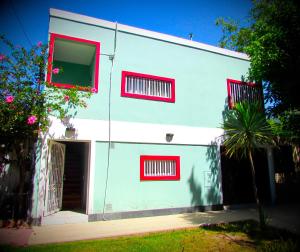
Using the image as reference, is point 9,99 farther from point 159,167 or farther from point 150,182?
point 159,167

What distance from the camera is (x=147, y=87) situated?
9.19m

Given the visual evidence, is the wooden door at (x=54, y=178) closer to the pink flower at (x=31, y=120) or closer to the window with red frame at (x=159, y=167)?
the pink flower at (x=31, y=120)

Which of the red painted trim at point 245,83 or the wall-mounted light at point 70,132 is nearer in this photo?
the wall-mounted light at point 70,132

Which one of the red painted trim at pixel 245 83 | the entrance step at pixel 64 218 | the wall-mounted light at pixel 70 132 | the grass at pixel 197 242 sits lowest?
the grass at pixel 197 242

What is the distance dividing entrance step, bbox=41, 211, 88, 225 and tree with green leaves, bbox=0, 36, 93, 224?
37.9 inches

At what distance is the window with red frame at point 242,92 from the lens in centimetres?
1075

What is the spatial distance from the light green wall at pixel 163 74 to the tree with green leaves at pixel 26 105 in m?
0.83

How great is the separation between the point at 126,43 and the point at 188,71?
301 centimetres

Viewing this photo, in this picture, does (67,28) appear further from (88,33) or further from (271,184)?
(271,184)

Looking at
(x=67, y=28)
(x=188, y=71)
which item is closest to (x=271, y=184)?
(x=188, y=71)

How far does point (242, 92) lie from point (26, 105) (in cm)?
959

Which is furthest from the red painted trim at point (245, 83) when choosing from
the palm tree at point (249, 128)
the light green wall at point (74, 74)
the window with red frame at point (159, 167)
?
the light green wall at point (74, 74)

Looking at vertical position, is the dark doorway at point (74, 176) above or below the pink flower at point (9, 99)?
below

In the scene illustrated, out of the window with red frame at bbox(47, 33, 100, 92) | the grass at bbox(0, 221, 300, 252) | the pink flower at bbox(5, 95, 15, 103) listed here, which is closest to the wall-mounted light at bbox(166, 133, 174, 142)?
the window with red frame at bbox(47, 33, 100, 92)
